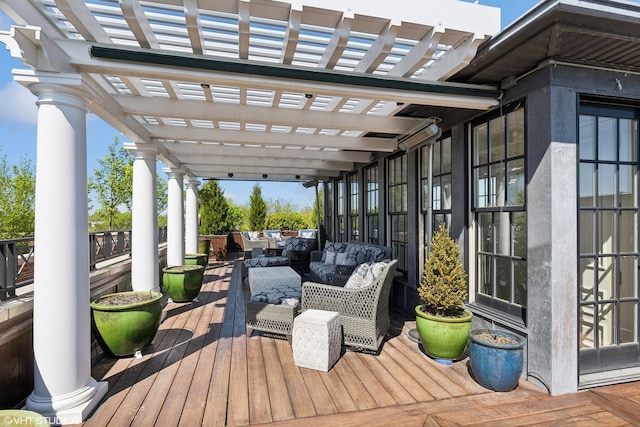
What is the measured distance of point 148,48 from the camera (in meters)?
2.52

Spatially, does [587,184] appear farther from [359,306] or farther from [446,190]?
[359,306]

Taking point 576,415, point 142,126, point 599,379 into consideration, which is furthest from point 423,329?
point 142,126

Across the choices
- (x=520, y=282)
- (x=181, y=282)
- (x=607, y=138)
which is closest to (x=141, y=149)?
(x=181, y=282)

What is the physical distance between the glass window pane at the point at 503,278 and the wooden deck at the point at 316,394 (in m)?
0.80

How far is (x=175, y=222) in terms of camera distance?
680 centimetres

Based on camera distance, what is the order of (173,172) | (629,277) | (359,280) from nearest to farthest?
(629,277), (359,280), (173,172)

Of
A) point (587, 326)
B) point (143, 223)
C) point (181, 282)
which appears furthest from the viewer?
point (181, 282)

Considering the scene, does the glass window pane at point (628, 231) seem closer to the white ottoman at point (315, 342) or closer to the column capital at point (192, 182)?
the white ottoman at point (315, 342)

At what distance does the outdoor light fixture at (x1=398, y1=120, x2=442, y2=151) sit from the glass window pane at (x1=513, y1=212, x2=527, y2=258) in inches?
48.0

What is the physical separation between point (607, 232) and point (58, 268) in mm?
4520

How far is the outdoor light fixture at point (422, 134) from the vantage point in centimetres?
381

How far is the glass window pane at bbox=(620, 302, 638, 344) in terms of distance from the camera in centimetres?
309

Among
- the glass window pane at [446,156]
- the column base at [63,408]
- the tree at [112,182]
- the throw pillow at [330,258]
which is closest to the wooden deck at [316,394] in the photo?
the column base at [63,408]

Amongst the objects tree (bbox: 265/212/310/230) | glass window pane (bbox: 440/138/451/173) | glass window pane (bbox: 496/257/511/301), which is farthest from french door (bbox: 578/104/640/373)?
tree (bbox: 265/212/310/230)
